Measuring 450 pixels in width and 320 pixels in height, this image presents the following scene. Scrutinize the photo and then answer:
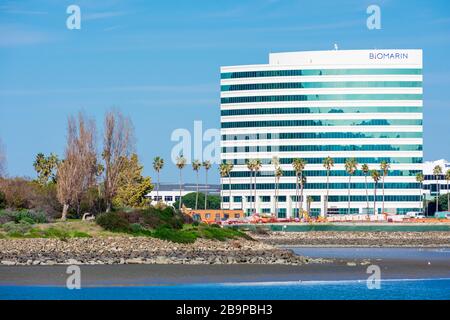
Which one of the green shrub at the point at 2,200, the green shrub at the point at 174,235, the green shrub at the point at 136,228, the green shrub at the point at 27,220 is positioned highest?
the green shrub at the point at 2,200

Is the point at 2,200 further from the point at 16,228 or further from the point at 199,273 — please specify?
the point at 199,273

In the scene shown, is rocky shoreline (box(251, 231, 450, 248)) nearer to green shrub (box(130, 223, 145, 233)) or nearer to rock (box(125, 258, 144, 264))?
green shrub (box(130, 223, 145, 233))

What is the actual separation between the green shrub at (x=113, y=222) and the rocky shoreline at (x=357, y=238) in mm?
37014

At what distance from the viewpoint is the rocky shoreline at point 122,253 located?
73.0 m

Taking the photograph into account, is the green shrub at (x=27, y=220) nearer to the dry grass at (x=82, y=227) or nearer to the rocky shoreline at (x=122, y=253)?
the dry grass at (x=82, y=227)

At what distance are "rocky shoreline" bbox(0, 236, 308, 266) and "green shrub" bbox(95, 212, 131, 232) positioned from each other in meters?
3.62

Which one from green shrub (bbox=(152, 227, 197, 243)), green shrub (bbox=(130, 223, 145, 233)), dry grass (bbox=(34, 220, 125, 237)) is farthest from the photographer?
green shrub (bbox=(130, 223, 145, 233))

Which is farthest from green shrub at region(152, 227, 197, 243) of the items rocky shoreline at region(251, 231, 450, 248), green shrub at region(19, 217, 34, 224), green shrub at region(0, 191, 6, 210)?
rocky shoreline at region(251, 231, 450, 248)

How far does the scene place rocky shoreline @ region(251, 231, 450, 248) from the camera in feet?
434

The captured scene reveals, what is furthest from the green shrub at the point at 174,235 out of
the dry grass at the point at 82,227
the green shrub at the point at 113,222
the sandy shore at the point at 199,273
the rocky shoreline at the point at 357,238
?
the rocky shoreline at the point at 357,238

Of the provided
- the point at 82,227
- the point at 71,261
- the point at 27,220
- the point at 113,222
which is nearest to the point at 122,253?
the point at 71,261

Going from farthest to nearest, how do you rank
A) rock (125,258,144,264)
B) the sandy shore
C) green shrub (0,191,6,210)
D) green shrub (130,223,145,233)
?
Answer: 1. green shrub (0,191,6,210)
2. green shrub (130,223,145,233)
3. rock (125,258,144,264)
4. the sandy shore

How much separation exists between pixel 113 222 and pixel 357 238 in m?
65.3
